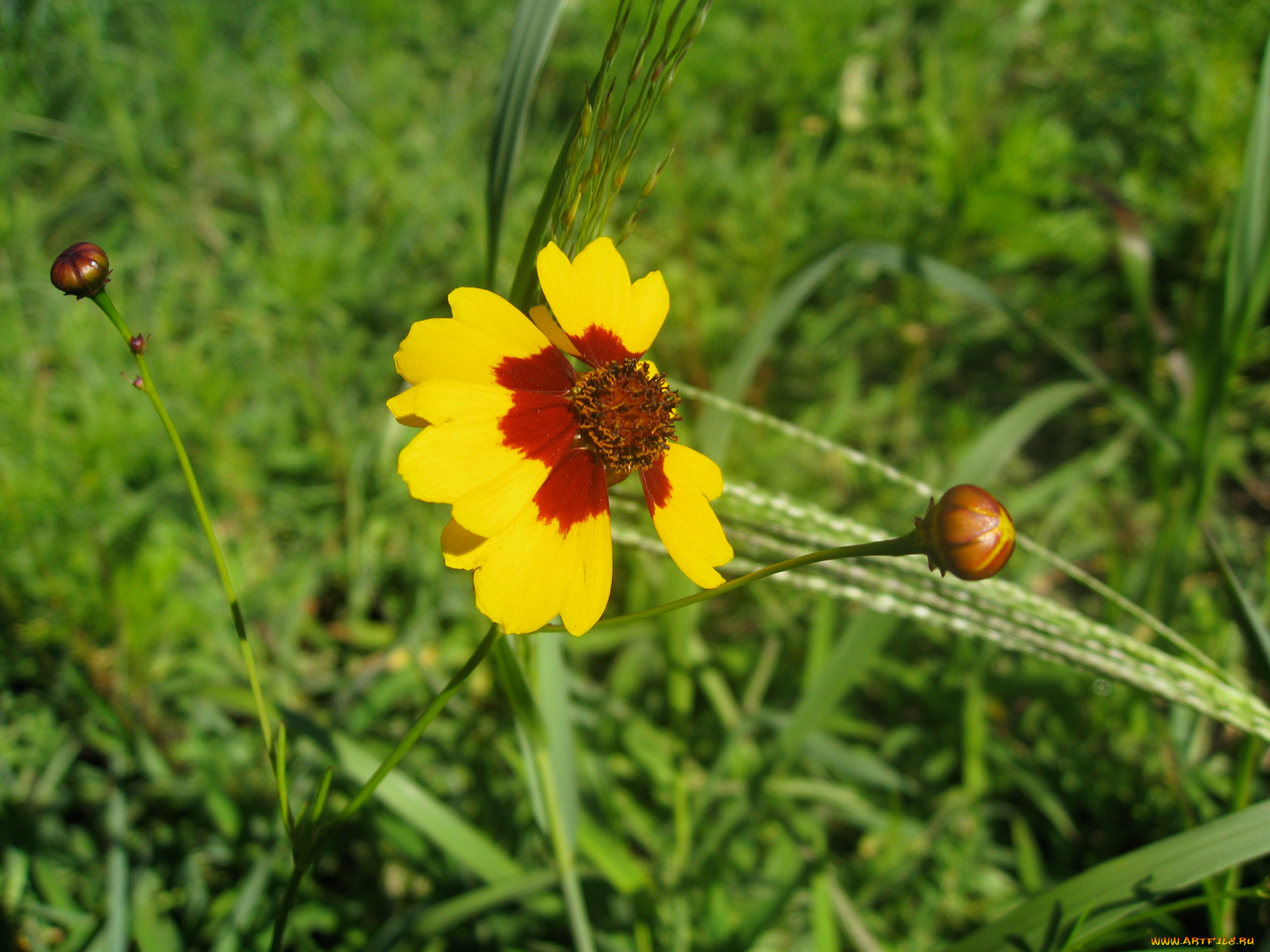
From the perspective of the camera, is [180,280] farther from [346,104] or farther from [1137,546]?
[1137,546]

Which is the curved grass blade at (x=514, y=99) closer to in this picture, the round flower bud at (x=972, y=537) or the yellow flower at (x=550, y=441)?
the yellow flower at (x=550, y=441)

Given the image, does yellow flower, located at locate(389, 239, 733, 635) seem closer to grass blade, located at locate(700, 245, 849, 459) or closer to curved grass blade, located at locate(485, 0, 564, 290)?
curved grass blade, located at locate(485, 0, 564, 290)

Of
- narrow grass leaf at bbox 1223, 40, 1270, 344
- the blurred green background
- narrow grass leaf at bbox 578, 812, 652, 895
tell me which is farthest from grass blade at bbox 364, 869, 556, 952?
narrow grass leaf at bbox 1223, 40, 1270, 344

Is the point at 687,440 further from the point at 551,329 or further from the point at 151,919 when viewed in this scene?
the point at 151,919

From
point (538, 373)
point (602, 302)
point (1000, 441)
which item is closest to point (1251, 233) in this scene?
point (1000, 441)

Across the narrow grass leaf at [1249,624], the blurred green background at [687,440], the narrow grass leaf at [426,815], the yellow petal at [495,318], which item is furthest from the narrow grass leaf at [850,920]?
the yellow petal at [495,318]

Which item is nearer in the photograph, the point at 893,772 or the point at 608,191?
the point at 608,191

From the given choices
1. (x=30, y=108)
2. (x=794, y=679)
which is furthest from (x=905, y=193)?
(x=30, y=108)
